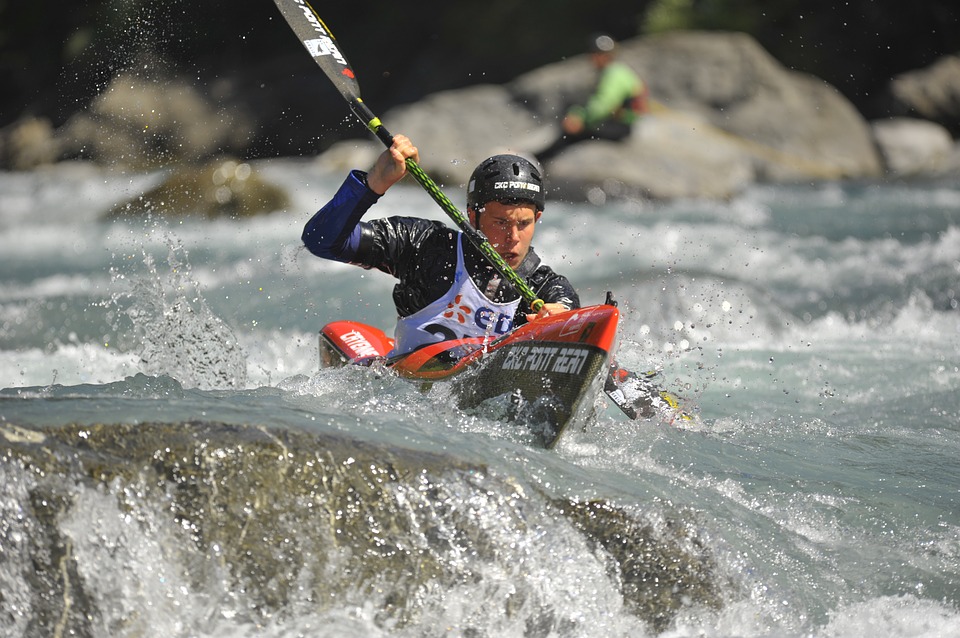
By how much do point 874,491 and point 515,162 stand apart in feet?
6.22

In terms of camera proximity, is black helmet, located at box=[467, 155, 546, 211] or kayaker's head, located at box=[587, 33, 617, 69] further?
kayaker's head, located at box=[587, 33, 617, 69]

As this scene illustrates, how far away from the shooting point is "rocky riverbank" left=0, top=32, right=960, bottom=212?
14.4m

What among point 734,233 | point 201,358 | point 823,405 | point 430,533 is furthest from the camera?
point 734,233

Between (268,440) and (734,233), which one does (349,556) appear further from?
(734,233)

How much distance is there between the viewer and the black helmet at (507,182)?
4453 mm

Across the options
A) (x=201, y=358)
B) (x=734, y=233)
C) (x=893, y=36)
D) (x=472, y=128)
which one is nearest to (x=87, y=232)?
(x=472, y=128)

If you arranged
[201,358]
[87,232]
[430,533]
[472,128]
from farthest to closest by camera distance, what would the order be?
[472,128] → [87,232] → [201,358] → [430,533]

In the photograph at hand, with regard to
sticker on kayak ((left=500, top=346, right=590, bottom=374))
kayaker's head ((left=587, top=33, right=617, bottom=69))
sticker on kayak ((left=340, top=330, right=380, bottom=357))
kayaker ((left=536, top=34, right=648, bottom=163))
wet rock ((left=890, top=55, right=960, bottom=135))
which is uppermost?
sticker on kayak ((left=500, top=346, right=590, bottom=374))

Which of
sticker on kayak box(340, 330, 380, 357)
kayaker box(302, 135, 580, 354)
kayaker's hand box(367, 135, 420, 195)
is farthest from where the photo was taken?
sticker on kayak box(340, 330, 380, 357)

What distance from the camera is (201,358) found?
5.46 m

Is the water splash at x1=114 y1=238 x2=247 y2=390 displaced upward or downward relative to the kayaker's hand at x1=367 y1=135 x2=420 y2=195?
downward

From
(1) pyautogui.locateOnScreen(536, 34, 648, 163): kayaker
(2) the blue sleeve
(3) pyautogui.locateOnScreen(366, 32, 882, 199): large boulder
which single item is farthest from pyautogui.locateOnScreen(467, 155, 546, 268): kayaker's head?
(3) pyautogui.locateOnScreen(366, 32, 882, 199): large boulder

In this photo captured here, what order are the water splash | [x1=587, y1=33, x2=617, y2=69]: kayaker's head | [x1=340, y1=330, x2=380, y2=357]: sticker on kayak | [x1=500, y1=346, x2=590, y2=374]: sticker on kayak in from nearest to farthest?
[x1=500, y1=346, x2=590, y2=374]: sticker on kayak
[x1=340, y1=330, x2=380, y2=357]: sticker on kayak
the water splash
[x1=587, y1=33, x2=617, y2=69]: kayaker's head

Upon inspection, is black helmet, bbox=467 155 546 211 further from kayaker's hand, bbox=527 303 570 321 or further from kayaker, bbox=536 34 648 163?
kayaker, bbox=536 34 648 163
